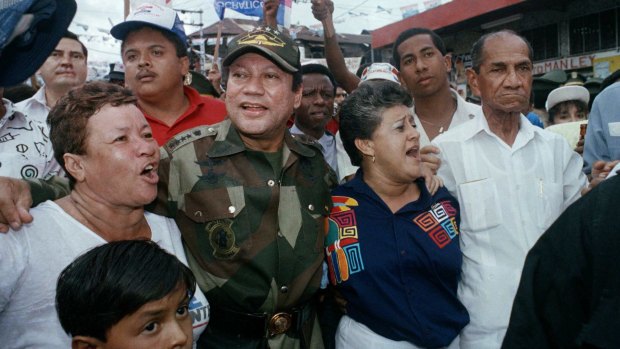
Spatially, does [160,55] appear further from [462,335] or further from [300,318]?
[462,335]

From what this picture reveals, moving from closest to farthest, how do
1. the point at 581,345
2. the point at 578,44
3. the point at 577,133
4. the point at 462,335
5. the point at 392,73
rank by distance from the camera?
the point at 581,345, the point at 462,335, the point at 392,73, the point at 577,133, the point at 578,44

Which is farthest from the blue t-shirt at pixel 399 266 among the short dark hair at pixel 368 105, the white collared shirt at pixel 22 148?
the white collared shirt at pixel 22 148

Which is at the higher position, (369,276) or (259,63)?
(259,63)

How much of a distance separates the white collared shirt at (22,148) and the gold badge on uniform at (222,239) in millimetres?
1046

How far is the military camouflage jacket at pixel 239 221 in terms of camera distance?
7.11 feet

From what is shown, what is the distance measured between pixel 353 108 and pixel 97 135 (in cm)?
133

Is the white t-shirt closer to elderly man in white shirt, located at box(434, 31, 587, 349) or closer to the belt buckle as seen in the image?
the belt buckle

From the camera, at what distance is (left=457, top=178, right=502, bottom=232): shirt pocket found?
2.48 meters

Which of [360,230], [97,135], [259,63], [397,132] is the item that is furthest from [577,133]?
[97,135]

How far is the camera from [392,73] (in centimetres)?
346

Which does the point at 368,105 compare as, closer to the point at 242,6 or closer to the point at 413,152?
the point at 413,152

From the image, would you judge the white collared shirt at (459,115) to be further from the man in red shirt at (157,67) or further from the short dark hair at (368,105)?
the man in red shirt at (157,67)

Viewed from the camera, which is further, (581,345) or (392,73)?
(392,73)

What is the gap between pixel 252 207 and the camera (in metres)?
2.24
